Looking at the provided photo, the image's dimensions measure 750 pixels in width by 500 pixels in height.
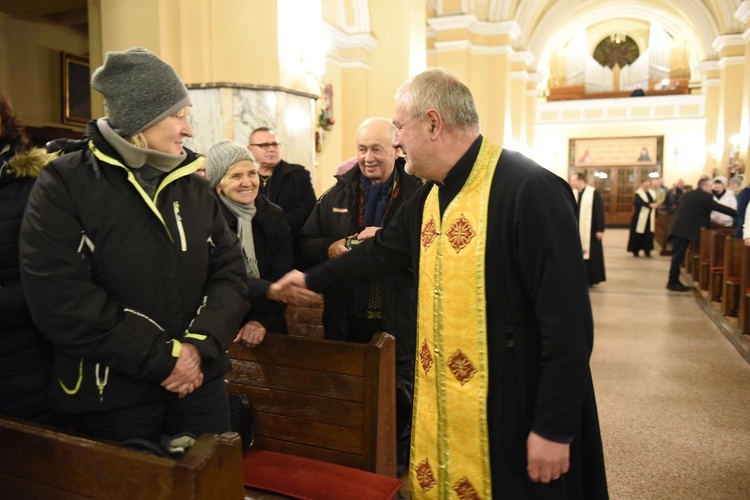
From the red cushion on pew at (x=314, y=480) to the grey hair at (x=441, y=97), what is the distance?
1.13m

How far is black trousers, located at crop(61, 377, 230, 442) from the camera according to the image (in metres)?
1.71

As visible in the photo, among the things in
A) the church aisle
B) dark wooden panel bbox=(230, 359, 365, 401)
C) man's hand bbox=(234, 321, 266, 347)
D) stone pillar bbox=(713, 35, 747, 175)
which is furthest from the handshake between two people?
stone pillar bbox=(713, 35, 747, 175)

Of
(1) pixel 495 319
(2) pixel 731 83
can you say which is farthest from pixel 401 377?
(2) pixel 731 83

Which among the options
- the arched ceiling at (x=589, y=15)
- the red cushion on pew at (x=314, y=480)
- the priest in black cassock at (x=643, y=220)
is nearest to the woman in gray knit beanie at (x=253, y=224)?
the red cushion on pew at (x=314, y=480)

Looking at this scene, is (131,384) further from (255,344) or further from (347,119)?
(347,119)

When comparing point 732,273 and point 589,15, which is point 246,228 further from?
point 589,15

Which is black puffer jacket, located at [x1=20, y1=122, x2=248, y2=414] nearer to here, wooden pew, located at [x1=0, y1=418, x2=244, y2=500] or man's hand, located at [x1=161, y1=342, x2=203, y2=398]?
man's hand, located at [x1=161, y1=342, x2=203, y2=398]

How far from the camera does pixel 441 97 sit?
174 centimetres

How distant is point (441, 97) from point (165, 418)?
3.97 feet

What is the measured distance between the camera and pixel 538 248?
1.60 meters

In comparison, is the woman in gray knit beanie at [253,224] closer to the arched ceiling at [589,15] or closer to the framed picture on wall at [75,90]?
the framed picture on wall at [75,90]

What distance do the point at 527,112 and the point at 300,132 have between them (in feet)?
57.9

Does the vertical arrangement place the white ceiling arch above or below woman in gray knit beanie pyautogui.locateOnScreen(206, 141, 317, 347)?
above

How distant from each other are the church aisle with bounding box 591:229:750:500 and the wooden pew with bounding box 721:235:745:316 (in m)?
0.31
